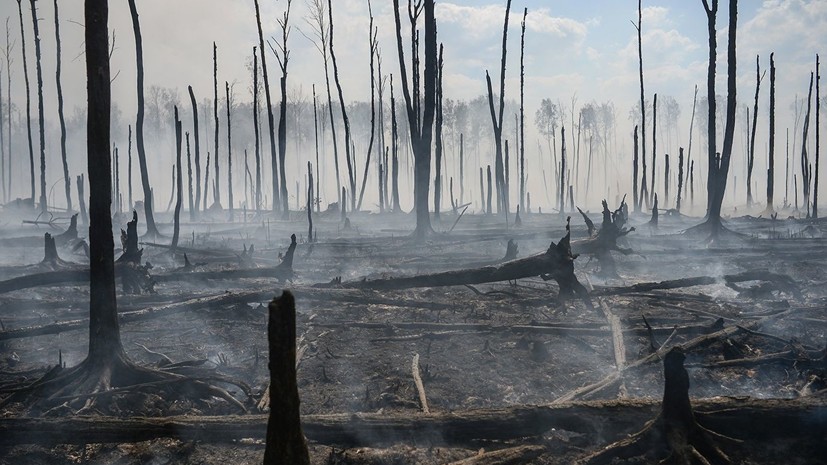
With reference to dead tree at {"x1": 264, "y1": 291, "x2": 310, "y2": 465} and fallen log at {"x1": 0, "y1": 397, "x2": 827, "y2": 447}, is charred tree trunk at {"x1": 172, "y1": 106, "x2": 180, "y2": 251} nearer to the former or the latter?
fallen log at {"x1": 0, "y1": 397, "x2": 827, "y2": 447}

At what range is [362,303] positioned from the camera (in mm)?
8031

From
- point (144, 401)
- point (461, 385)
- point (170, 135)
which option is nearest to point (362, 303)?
point (461, 385)

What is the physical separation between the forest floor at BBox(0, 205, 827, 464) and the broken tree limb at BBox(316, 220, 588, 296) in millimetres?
258

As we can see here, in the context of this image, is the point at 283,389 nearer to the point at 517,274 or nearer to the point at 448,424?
the point at 448,424

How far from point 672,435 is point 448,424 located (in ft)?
4.62

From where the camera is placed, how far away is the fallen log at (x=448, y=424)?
11.2ft

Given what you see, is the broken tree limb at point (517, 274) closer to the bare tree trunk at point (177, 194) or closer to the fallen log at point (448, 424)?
the fallen log at point (448, 424)

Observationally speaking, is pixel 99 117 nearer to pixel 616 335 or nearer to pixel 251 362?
pixel 251 362

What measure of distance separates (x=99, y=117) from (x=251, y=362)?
9.31 ft

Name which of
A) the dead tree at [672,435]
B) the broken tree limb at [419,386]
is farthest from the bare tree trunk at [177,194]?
the dead tree at [672,435]

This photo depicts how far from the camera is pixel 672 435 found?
3.21 m

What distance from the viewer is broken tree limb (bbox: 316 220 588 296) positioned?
7602 mm

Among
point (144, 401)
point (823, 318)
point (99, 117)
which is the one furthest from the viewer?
point (823, 318)

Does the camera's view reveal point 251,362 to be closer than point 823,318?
Yes
